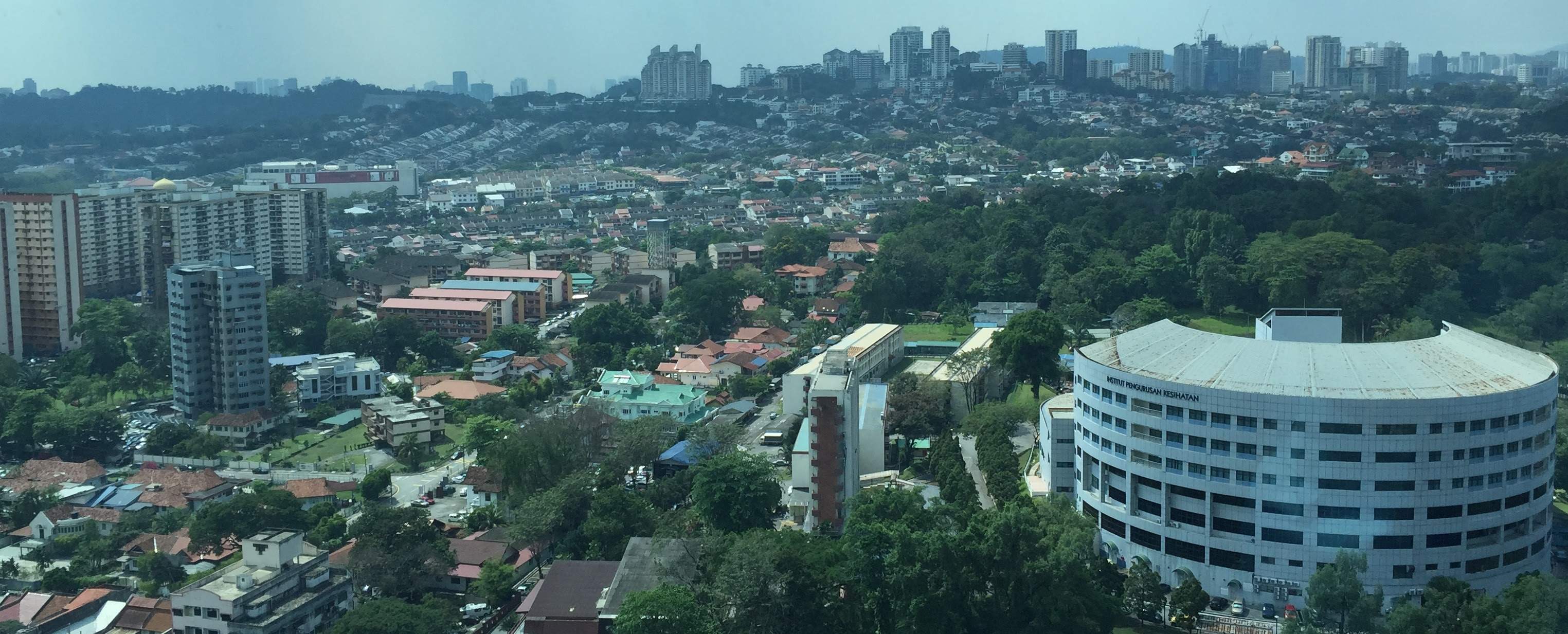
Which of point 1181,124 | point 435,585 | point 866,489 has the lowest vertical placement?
point 435,585

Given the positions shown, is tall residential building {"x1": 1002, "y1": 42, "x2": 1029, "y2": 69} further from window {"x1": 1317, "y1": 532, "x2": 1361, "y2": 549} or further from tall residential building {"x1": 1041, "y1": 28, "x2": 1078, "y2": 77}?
window {"x1": 1317, "y1": 532, "x2": 1361, "y2": 549}

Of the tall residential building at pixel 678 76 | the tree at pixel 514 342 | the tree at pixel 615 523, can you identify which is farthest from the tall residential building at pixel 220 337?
the tall residential building at pixel 678 76

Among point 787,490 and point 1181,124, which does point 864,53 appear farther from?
point 787,490

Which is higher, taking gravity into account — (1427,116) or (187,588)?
(1427,116)

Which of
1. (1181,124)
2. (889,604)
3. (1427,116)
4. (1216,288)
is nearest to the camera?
(889,604)

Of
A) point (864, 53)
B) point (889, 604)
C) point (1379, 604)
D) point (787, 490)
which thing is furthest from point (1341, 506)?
point (864, 53)

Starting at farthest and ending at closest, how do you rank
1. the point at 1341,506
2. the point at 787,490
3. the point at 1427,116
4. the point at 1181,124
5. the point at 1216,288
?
1. the point at 1181,124
2. the point at 1427,116
3. the point at 1216,288
4. the point at 787,490
5. the point at 1341,506

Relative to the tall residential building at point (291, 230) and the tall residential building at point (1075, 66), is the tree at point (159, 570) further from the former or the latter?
the tall residential building at point (1075, 66)
